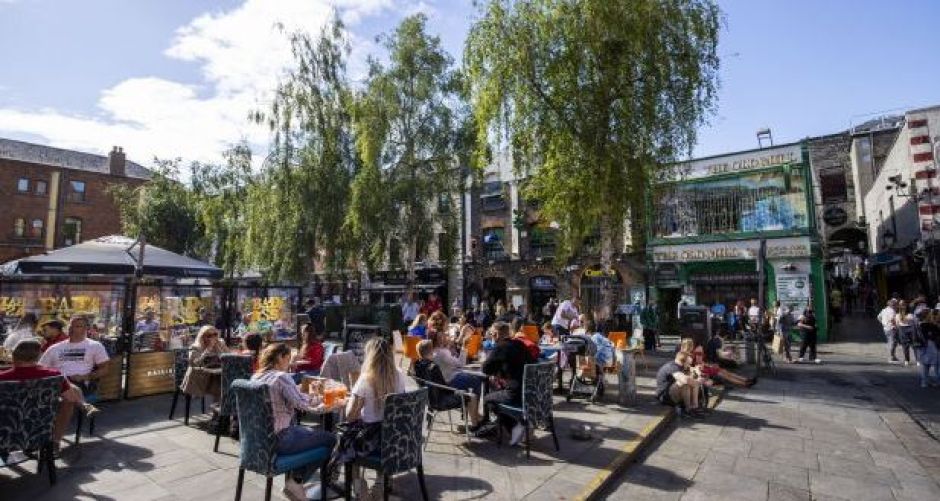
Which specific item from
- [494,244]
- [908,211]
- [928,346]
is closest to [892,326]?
[928,346]

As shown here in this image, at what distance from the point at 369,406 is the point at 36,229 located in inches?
1734

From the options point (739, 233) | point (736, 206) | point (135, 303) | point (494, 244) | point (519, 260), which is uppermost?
point (736, 206)

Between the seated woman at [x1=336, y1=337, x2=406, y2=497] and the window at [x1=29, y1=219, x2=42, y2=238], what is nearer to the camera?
the seated woman at [x1=336, y1=337, x2=406, y2=497]

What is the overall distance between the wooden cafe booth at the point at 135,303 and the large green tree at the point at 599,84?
7500 mm

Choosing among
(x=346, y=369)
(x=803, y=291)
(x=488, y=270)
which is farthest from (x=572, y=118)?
(x=488, y=270)

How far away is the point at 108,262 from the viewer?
33.5 ft

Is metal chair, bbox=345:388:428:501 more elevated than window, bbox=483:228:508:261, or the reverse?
window, bbox=483:228:508:261

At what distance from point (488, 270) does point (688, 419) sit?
758 inches

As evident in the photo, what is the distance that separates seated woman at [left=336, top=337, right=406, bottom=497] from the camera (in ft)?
14.4

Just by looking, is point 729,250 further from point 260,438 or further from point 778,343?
point 260,438

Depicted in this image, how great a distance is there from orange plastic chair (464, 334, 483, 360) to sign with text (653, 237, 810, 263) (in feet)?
40.6

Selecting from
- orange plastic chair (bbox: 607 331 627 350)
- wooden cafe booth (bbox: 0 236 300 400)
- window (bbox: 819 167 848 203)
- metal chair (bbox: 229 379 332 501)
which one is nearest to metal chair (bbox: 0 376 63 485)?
metal chair (bbox: 229 379 332 501)

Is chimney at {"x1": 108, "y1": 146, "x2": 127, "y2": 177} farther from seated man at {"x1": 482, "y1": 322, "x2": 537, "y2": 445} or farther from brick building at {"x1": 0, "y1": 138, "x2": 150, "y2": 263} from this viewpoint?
seated man at {"x1": 482, "y1": 322, "x2": 537, "y2": 445}

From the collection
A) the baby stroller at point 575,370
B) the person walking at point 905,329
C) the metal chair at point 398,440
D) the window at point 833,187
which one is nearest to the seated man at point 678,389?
the baby stroller at point 575,370
